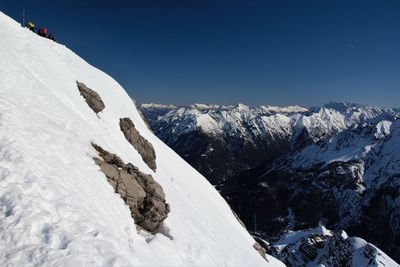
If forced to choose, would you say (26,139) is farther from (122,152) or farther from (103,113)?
(103,113)

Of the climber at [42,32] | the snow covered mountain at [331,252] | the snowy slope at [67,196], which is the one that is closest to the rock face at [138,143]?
the snowy slope at [67,196]

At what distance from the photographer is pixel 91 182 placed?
65.9 ft

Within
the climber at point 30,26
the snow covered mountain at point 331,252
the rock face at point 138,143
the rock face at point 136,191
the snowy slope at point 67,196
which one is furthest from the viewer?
the snow covered mountain at point 331,252

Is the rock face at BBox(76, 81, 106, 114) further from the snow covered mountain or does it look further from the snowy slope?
the snow covered mountain

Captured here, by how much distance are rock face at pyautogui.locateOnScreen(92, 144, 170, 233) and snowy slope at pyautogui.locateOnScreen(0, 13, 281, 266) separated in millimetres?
864

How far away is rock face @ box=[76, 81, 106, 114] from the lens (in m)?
37.3

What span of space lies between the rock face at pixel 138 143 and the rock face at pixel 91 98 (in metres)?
3.06

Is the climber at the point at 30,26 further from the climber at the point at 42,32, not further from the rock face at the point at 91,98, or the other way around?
the rock face at the point at 91,98

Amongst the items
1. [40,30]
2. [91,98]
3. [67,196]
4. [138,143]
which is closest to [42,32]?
[40,30]

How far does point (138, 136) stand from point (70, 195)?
24052 mm

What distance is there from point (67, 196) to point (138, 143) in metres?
22.7

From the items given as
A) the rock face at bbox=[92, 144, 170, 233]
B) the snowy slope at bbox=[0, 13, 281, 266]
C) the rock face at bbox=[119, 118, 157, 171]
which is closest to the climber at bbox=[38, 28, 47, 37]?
the snowy slope at bbox=[0, 13, 281, 266]

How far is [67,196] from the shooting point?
1680 centimetres

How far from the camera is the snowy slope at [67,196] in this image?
45.5 ft
